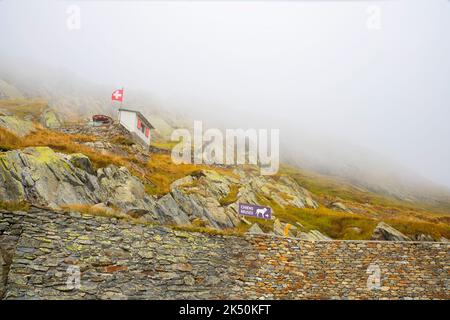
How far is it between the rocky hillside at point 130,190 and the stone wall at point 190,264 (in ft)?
4.63

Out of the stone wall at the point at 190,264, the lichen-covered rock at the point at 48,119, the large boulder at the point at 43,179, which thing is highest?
the lichen-covered rock at the point at 48,119

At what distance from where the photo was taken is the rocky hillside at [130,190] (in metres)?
22.2

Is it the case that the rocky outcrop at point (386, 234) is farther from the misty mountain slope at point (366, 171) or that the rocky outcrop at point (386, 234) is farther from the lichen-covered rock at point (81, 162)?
the misty mountain slope at point (366, 171)

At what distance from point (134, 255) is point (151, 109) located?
442 feet

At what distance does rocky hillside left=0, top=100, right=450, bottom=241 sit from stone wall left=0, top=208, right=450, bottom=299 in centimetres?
141

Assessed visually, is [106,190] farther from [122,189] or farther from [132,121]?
[132,121]

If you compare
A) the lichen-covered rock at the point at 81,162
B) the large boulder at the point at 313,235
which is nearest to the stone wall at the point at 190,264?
the lichen-covered rock at the point at 81,162

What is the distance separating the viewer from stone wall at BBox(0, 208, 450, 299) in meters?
16.7

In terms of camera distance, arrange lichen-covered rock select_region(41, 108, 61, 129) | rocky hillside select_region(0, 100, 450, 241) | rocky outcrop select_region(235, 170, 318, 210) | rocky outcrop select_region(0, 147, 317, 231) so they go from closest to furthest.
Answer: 1. rocky outcrop select_region(0, 147, 317, 231)
2. rocky hillside select_region(0, 100, 450, 241)
3. rocky outcrop select_region(235, 170, 318, 210)
4. lichen-covered rock select_region(41, 108, 61, 129)

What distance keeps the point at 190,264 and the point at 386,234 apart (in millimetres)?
24329

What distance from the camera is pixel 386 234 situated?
1414 inches

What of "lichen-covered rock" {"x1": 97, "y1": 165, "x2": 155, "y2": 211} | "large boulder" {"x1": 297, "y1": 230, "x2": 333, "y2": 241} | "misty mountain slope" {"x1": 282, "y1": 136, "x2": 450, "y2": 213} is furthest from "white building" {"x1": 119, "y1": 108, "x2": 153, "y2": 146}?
"misty mountain slope" {"x1": 282, "y1": 136, "x2": 450, "y2": 213}

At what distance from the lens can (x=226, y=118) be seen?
168 m

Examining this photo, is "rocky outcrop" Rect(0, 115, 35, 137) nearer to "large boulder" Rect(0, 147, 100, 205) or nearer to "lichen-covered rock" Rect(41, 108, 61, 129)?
"large boulder" Rect(0, 147, 100, 205)
